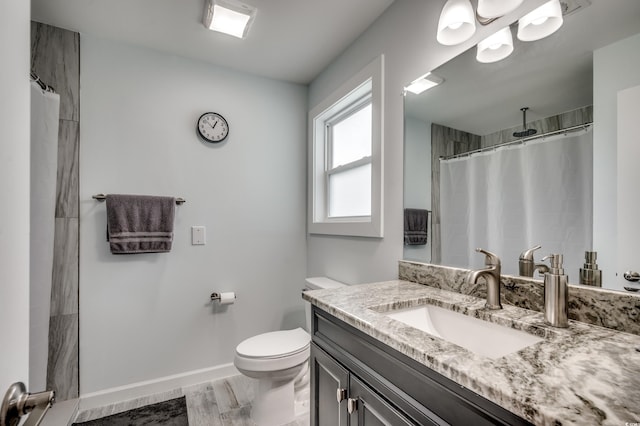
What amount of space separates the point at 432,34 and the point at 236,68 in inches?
61.0

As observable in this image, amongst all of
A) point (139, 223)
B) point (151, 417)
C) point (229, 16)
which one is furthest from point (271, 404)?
point (229, 16)

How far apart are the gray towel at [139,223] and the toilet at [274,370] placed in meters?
0.91

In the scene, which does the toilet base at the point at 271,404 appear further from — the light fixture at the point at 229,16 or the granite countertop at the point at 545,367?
the light fixture at the point at 229,16

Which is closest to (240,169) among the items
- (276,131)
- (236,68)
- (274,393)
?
(276,131)

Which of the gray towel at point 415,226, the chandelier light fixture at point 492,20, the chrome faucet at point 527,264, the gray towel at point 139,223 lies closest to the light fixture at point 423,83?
the chandelier light fixture at point 492,20

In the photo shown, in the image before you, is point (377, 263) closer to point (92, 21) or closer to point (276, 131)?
point (276, 131)

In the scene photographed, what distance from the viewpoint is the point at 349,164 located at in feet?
7.38

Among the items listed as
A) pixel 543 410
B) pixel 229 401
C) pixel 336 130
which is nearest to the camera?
pixel 543 410

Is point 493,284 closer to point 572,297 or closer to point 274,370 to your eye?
point 572,297

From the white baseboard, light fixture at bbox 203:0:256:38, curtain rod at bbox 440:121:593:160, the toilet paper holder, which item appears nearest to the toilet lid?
the toilet paper holder

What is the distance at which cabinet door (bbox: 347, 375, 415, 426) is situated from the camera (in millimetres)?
831

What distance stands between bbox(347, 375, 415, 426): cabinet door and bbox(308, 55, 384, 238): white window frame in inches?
36.3

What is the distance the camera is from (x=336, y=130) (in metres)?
2.55

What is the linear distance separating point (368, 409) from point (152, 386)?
1.83 meters
